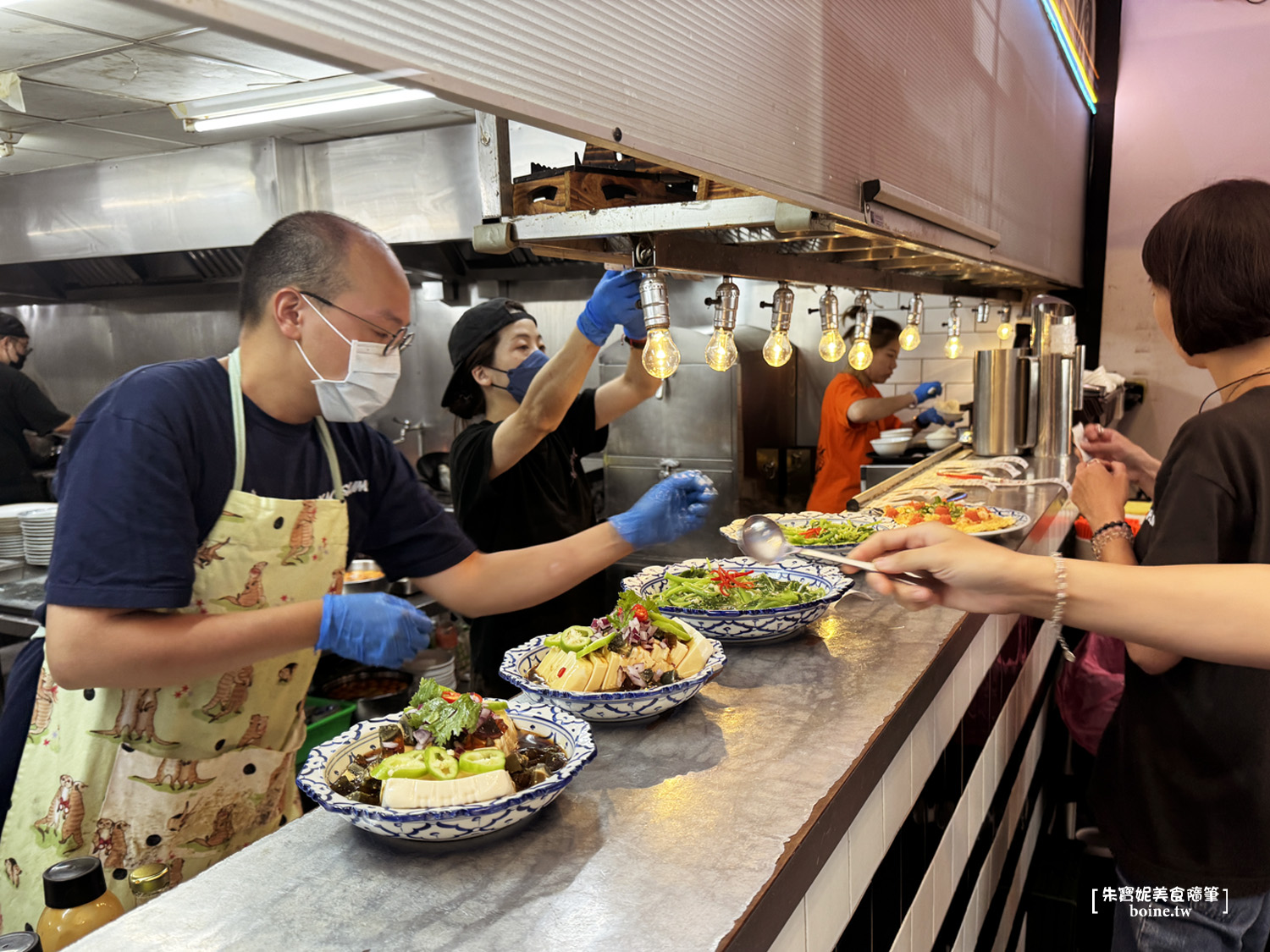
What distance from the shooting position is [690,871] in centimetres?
110

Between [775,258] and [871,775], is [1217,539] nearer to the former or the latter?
[871,775]

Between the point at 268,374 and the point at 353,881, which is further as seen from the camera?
the point at 268,374

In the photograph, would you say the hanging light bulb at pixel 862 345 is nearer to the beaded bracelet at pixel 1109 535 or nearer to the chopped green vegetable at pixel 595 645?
the beaded bracelet at pixel 1109 535

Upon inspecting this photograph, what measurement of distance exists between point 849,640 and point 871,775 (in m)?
0.59

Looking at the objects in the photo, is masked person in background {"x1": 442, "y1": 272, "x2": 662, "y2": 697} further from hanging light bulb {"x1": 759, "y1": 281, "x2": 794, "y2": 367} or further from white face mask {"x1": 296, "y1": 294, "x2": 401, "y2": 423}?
white face mask {"x1": 296, "y1": 294, "x2": 401, "y2": 423}

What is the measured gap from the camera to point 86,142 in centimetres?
566

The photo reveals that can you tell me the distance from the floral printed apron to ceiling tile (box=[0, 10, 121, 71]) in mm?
2867

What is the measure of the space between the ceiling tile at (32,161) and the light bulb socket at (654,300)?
571 cm

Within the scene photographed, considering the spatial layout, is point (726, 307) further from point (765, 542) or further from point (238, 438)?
point (238, 438)

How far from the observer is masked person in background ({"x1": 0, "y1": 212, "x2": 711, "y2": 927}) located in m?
1.49

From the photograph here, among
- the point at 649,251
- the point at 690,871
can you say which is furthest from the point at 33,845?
the point at 649,251

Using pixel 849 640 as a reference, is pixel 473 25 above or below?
above

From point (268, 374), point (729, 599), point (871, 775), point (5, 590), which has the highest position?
point (268, 374)

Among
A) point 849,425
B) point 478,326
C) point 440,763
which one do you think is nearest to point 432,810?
point 440,763
